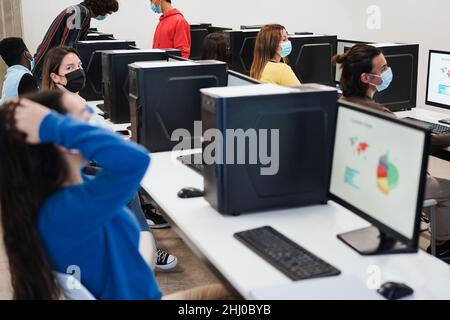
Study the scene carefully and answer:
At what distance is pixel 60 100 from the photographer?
1346 millimetres

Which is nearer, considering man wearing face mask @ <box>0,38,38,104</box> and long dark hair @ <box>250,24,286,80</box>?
man wearing face mask @ <box>0,38,38,104</box>

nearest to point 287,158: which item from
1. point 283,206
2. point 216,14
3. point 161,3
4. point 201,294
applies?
point 283,206

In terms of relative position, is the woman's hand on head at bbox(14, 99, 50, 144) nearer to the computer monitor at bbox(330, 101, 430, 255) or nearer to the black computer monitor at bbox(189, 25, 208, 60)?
the computer monitor at bbox(330, 101, 430, 255)

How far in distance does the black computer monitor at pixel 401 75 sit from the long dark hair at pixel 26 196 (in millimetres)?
2694

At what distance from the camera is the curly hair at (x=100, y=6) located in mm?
4309

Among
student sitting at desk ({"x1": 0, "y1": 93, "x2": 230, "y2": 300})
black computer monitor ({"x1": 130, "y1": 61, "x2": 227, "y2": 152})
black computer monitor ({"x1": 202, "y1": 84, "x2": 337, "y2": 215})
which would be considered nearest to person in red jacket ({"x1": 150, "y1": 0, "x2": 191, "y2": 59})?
black computer monitor ({"x1": 130, "y1": 61, "x2": 227, "y2": 152})

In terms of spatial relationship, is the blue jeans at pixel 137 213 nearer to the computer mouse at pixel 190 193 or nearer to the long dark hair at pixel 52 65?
the computer mouse at pixel 190 193

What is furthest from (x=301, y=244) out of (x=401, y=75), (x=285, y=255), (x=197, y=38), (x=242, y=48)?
(x=197, y=38)

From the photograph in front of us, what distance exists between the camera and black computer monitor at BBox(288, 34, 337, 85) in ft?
14.1

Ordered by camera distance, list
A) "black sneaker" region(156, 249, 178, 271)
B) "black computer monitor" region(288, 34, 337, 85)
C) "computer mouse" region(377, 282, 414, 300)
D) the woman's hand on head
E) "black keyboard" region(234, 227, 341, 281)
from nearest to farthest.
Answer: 1. the woman's hand on head
2. "computer mouse" region(377, 282, 414, 300)
3. "black keyboard" region(234, 227, 341, 281)
4. "black sneaker" region(156, 249, 178, 271)
5. "black computer monitor" region(288, 34, 337, 85)

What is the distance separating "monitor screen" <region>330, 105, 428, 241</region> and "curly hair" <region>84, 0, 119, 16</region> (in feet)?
9.67

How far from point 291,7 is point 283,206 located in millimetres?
5760

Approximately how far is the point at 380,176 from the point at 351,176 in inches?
6.2

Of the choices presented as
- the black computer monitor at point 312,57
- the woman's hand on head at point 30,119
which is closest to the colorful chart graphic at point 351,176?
the woman's hand on head at point 30,119
